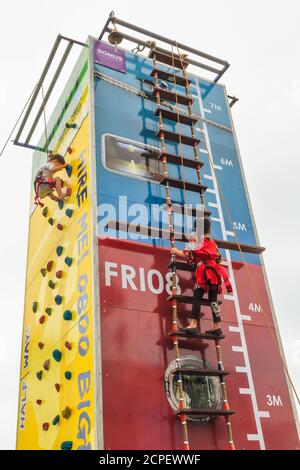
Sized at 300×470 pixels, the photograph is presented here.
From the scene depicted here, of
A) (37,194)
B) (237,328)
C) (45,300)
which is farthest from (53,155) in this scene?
(237,328)

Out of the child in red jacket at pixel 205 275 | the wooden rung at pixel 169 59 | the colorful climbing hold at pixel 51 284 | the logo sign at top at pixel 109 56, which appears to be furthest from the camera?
the wooden rung at pixel 169 59

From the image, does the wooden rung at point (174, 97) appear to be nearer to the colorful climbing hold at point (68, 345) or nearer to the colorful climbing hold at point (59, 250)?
the colorful climbing hold at point (59, 250)

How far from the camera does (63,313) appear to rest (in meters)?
9.09

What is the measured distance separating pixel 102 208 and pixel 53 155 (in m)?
2.53

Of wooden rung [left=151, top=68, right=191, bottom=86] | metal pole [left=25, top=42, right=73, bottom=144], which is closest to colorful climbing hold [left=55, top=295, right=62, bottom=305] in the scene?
wooden rung [left=151, top=68, right=191, bottom=86]

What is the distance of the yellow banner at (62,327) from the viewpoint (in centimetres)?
785

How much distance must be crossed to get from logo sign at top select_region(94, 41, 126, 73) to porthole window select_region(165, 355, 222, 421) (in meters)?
6.42

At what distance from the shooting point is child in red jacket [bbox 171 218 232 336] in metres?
8.38

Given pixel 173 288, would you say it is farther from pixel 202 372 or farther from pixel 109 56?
pixel 109 56

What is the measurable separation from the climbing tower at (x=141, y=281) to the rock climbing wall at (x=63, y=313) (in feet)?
0.14

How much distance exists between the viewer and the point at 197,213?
995 centimetres

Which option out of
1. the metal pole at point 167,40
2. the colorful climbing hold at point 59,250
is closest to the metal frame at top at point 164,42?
the metal pole at point 167,40

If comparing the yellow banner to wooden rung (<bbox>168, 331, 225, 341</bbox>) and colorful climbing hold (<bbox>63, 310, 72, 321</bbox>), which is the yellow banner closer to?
colorful climbing hold (<bbox>63, 310, 72, 321</bbox>)
